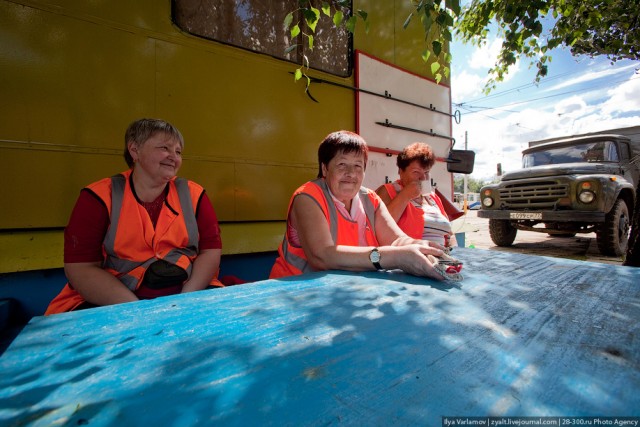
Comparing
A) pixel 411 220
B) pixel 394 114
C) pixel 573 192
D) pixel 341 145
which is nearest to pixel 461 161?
pixel 394 114

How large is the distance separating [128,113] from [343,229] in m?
1.59

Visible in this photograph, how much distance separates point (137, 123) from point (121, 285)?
870 mm

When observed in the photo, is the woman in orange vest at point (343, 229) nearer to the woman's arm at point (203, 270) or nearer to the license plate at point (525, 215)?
the woman's arm at point (203, 270)

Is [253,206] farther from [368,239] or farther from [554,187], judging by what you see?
[554,187]

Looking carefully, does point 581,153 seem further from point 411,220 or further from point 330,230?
point 330,230

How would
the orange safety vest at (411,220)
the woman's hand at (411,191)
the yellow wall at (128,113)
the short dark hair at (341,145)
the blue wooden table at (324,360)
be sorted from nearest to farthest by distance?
the blue wooden table at (324,360) → the yellow wall at (128,113) → the short dark hair at (341,145) → the woman's hand at (411,191) → the orange safety vest at (411,220)

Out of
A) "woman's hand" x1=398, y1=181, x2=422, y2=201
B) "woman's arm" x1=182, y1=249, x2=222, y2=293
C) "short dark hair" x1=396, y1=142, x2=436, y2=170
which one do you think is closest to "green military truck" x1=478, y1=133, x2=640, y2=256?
"short dark hair" x1=396, y1=142, x2=436, y2=170

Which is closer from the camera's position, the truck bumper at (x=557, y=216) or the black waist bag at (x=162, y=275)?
the black waist bag at (x=162, y=275)

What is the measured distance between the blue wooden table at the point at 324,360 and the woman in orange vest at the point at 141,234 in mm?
538

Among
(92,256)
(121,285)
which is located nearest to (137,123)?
(92,256)

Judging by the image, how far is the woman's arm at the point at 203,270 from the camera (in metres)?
1.58

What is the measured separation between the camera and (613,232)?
17.5ft

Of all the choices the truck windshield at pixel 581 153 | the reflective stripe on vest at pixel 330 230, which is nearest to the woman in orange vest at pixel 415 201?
the reflective stripe on vest at pixel 330 230

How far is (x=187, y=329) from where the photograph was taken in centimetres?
82
